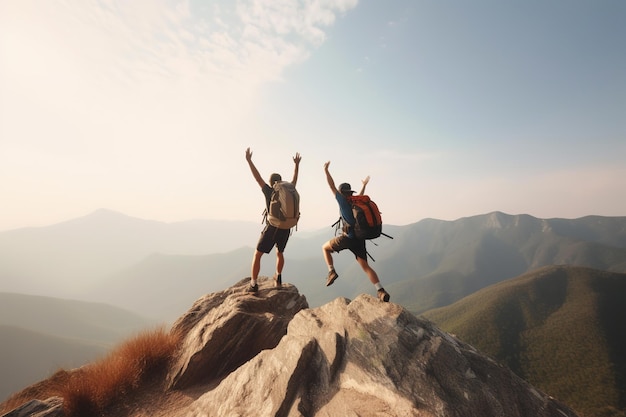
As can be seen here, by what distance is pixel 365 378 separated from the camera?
4859mm

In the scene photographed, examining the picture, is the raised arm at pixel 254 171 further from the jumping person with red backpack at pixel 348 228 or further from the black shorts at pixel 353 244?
the black shorts at pixel 353 244

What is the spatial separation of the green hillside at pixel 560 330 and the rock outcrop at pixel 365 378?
113 metres

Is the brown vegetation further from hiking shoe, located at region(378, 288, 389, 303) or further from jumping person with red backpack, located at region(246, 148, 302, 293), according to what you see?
hiking shoe, located at region(378, 288, 389, 303)

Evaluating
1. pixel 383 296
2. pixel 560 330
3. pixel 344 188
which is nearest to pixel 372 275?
pixel 383 296

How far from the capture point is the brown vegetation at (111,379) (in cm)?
616

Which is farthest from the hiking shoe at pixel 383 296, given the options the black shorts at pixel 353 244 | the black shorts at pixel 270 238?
the black shorts at pixel 270 238

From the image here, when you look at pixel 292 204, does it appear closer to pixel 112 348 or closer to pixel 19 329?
pixel 112 348

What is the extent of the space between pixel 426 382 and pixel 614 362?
535 feet

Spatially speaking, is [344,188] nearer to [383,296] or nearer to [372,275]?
[372,275]

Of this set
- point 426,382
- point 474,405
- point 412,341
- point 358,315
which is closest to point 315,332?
point 358,315

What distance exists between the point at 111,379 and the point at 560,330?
7191 inches

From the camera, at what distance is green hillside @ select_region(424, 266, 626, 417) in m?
97.7

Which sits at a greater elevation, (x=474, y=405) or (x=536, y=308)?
(x=474, y=405)

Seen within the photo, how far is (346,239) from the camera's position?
7.85 metres
